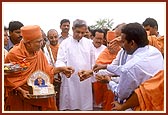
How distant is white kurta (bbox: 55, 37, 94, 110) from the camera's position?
16.1 ft

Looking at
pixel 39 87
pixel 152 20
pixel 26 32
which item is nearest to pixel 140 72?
pixel 39 87

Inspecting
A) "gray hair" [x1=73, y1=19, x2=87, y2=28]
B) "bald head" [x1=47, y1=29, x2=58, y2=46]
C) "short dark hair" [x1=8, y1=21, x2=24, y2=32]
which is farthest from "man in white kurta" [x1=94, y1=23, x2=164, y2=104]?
"bald head" [x1=47, y1=29, x2=58, y2=46]

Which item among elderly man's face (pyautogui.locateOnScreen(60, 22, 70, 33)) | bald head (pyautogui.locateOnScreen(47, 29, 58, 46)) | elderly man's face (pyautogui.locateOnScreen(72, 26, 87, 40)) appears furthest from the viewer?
elderly man's face (pyautogui.locateOnScreen(60, 22, 70, 33))

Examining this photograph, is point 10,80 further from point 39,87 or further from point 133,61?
point 133,61

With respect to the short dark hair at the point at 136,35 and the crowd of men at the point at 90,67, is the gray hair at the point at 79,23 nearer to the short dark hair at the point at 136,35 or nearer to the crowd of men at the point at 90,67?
the crowd of men at the point at 90,67

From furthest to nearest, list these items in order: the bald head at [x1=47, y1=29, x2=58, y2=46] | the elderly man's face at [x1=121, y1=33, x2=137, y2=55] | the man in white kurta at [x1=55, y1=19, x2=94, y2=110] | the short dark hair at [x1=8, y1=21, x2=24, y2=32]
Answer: the bald head at [x1=47, y1=29, x2=58, y2=46] < the man in white kurta at [x1=55, y1=19, x2=94, y2=110] < the short dark hair at [x1=8, y1=21, x2=24, y2=32] < the elderly man's face at [x1=121, y1=33, x2=137, y2=55]

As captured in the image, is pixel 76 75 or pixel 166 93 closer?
pixel 166 93

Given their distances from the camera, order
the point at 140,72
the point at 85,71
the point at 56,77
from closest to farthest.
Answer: the point at 140,72
the point at 85,71
the point at 56,77

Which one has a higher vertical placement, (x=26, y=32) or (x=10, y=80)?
(x=26, y=32)

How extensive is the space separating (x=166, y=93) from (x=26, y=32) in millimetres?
1518

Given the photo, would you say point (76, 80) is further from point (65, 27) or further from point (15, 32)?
point (65, 27)

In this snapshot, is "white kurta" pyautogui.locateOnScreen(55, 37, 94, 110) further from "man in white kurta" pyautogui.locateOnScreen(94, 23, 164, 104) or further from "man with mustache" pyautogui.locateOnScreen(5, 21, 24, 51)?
"man in white kurta" pyautogui.locateOnScreen(94, 23, 164, 104)

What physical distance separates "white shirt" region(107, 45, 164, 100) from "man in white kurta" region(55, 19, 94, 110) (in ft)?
5.48

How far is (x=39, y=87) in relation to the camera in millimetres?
3744
